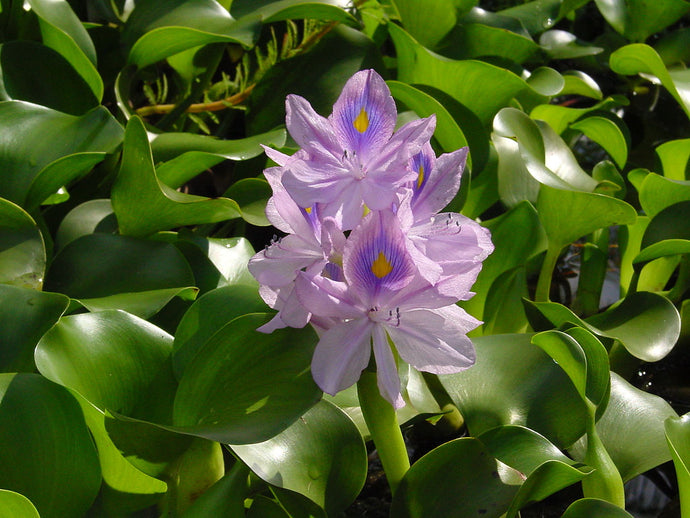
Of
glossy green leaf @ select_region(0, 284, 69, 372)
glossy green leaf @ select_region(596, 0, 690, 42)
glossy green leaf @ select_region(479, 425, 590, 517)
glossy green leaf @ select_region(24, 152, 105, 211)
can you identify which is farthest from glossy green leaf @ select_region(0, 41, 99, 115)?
glossy green leaf @ select_region(596, 0, 690, 42)

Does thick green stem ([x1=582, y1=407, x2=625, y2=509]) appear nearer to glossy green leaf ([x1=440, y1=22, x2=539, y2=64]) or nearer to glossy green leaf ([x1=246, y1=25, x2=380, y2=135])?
glossy green leaf ([x1=246, y1=25, x2=380, y2=135])

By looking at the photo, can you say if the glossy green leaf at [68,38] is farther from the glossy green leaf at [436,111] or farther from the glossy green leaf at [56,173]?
the glossy green leaf at [436,111]

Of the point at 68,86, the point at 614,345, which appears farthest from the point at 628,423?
the point at 68,86

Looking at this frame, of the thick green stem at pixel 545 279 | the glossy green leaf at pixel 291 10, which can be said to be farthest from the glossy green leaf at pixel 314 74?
the thick green stem at pixel 545 279

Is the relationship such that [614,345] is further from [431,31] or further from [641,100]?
[641,100]

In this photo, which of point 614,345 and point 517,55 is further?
point 517,55
